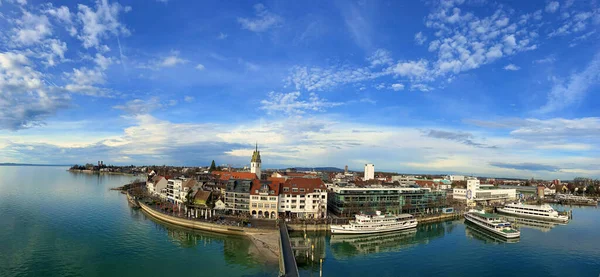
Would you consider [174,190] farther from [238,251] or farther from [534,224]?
[534,224]

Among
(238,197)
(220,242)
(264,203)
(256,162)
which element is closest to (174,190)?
(256,162)

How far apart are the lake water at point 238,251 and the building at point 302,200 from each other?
8.26 metres

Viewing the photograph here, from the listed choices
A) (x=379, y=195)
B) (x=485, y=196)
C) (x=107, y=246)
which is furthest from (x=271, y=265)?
(x=485, y=196)

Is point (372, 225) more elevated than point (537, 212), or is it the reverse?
point (372, 225)

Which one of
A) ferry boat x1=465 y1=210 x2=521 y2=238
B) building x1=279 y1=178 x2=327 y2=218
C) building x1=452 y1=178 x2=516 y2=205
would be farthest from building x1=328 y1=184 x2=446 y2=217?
building x1=452 y1=178 x2=516 y2=205

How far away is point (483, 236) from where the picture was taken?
57.4 m

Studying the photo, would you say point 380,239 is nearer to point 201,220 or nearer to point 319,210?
point 319,210

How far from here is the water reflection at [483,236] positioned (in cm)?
5378

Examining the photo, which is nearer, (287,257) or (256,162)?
(287,257)

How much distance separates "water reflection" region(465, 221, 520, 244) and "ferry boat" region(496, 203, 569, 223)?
25.8m

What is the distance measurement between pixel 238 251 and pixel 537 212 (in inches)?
3028

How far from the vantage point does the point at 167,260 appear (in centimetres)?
3719

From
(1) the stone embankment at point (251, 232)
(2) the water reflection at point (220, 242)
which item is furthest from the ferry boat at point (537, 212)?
(2) the water reflection at point (220, 242)

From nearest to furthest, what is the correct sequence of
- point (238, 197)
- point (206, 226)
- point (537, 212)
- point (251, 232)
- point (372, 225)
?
point (251, 232)
point (206, 226)
point (372, 225)
point (238, 197)
point (537, 212)
